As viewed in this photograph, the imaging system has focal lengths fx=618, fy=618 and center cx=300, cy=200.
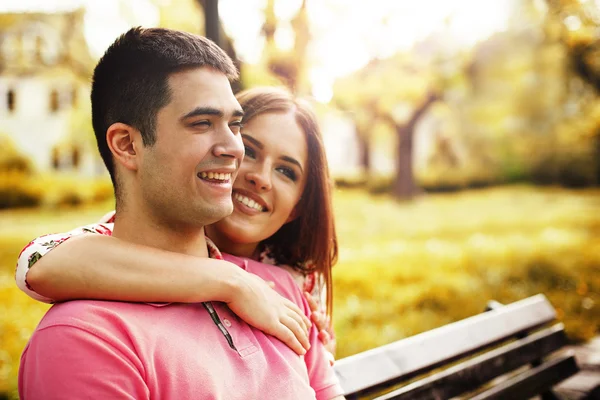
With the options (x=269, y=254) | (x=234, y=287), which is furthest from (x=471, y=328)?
(x=234, y=287)

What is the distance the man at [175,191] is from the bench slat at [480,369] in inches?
38.1

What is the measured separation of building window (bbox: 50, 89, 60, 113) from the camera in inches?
277

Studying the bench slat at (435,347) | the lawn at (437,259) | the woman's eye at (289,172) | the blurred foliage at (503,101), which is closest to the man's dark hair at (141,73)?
the woman's eye at (289,172)

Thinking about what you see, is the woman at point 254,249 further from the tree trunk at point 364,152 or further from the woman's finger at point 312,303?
the tree trunk at point 364,152

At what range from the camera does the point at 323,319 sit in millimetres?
2137

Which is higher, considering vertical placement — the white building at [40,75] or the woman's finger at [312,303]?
the white building at [40,75]

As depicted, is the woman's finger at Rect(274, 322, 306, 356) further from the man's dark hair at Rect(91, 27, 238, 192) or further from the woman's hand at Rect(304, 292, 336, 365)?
the man's dark hair at Rect(91, 27, 238, 192)

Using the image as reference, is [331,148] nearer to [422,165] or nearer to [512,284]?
[422,165]

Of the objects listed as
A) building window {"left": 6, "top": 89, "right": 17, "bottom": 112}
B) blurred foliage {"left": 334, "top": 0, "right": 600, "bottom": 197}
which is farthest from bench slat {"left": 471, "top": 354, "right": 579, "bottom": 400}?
Answer: blurred foliage {"left": 334, "top": 0, "right": 600, "bottom": 197}

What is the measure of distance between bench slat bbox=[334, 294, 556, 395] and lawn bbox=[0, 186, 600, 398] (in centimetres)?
236

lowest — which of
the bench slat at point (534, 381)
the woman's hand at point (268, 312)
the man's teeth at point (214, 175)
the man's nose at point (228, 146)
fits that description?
the bench slat at point (534, 381)

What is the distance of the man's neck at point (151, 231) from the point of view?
1630 mm

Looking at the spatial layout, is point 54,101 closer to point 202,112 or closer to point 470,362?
point 470,362

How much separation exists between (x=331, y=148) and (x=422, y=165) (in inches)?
61.2
